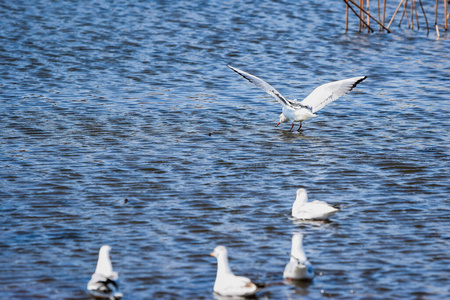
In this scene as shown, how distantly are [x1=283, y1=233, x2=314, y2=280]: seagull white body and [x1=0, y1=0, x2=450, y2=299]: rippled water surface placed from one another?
0.11m


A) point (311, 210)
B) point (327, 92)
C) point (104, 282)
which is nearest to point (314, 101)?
point (327, 92)

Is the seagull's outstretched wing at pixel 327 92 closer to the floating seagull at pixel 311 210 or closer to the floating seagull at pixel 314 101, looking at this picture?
the floating seagull at pixel 314 101

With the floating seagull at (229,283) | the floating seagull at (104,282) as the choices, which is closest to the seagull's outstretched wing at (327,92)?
the floating seagull at (229,283)

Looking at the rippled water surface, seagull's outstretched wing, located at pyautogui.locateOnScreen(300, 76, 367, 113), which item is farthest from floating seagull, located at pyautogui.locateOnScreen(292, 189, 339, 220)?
seagull's outstretched wing, located at pyautogui.locateOnScreen(300, 76, 367, 113)

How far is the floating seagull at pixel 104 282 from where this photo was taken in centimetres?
694

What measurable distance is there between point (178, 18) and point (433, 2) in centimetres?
960

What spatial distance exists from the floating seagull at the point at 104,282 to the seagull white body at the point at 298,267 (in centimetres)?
164

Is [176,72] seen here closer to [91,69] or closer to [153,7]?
[91,69]

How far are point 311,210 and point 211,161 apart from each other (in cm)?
305

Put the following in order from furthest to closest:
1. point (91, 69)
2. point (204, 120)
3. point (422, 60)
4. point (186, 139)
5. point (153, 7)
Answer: point (153, 7) < point (422, 60) < point (91, 69) < point (204, 120) < point (186, 139)

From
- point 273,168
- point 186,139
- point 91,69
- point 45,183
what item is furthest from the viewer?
point 91,69

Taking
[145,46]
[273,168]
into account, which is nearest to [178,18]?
[145,46]

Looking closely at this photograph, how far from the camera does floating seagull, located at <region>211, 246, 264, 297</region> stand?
7.00 metres

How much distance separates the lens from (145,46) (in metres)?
21.2
